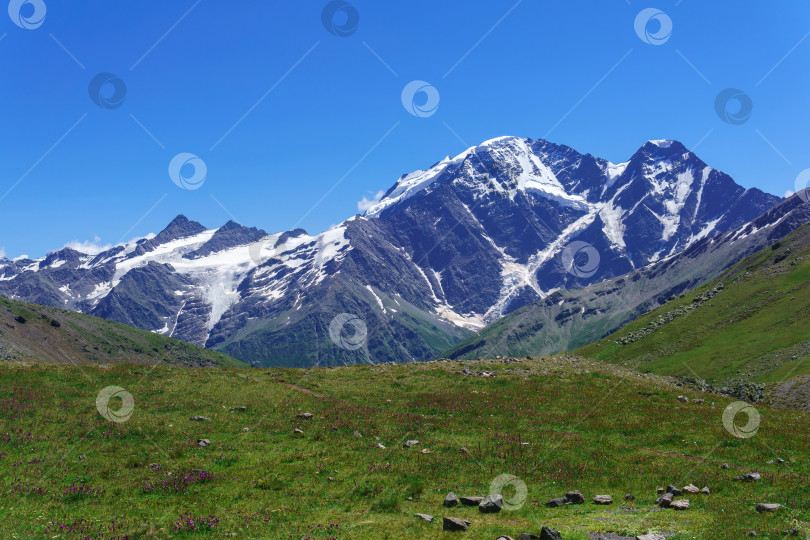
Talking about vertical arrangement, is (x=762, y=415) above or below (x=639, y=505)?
above

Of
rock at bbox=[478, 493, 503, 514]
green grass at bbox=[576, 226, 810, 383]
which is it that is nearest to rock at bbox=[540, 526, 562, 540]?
rock at bbox=[478, 493, 503, 514]

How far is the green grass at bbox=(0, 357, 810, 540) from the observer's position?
19094 millimetres

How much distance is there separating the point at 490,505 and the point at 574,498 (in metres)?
3.88

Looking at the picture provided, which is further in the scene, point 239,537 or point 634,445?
point 634,445

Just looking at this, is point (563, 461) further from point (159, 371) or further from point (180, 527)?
point (159, 371)

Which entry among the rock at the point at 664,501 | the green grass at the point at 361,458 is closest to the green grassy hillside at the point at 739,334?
the green grass at the point at 361,458

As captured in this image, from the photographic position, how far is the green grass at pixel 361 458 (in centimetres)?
1909

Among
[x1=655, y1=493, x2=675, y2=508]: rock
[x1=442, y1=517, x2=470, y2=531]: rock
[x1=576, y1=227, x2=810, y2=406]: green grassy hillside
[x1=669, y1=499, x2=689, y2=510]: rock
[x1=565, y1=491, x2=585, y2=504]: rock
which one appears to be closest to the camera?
[x1=442, y1=517, x2=470, y2=531]: rock

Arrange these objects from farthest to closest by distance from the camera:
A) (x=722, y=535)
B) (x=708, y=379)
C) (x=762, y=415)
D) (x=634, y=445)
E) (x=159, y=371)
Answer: (x=708, y=379) → (x=159, y=371) → (x=762, y=415) → (x=634, y=445) → (x=722, y=535)

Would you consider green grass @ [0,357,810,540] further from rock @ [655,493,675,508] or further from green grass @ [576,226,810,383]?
green grass @ [576,226,810,383]

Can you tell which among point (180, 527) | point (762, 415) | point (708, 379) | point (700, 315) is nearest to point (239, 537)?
point (180, 527)

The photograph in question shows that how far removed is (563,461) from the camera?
26562mm

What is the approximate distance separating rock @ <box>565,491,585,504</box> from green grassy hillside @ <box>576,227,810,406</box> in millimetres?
50190

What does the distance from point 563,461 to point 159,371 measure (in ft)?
114
